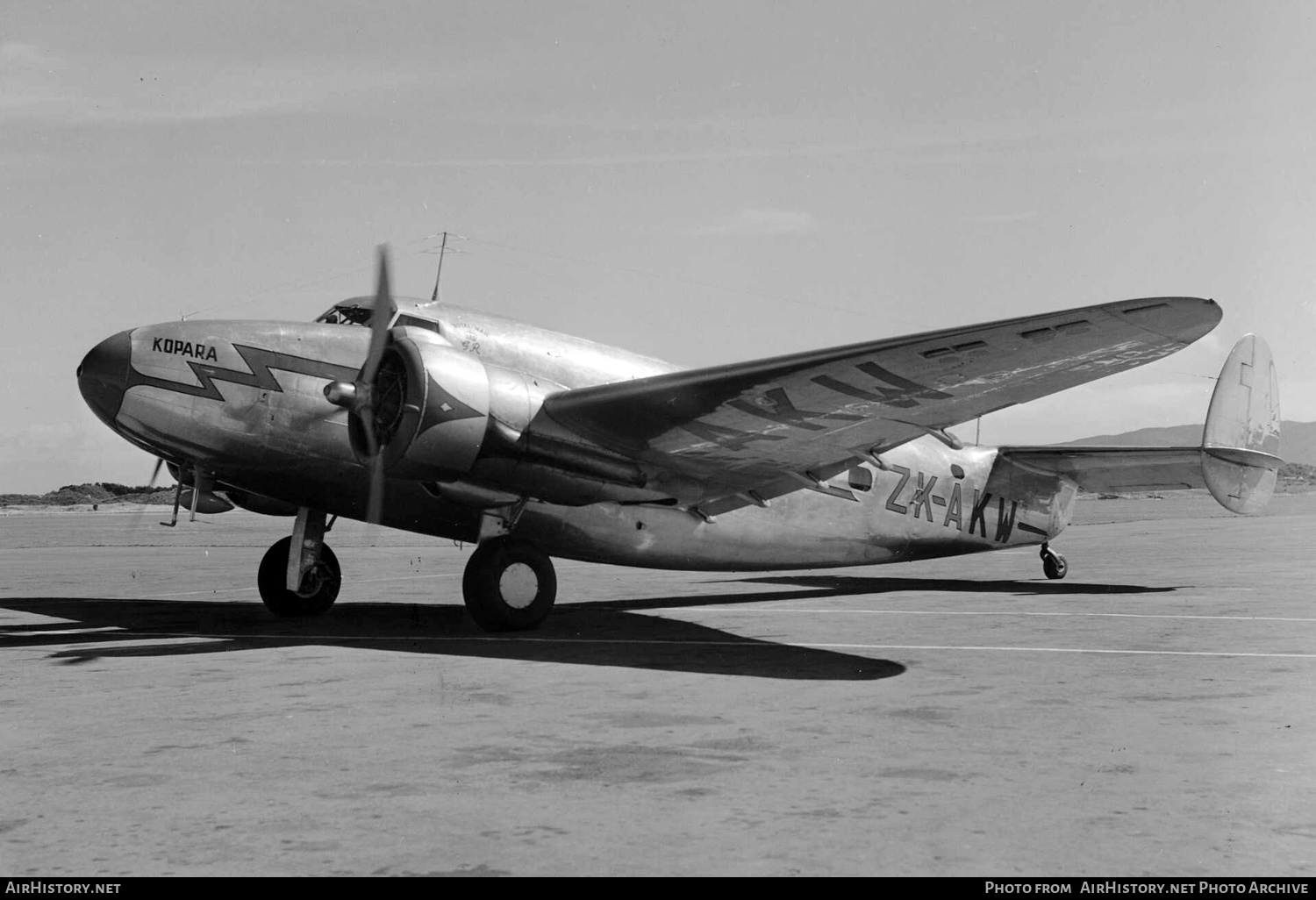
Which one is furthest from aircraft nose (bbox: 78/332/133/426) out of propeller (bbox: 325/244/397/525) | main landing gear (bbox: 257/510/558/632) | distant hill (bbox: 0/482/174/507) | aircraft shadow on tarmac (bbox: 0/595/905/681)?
distant hill (bbox: 0/482/174/507)

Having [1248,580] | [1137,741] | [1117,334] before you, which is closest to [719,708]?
[1137,741]

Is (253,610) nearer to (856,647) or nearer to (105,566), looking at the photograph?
(856,647)

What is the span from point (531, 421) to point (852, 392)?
2.84 meters

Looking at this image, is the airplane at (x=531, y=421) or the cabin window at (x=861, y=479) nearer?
the airplane at (x=531, y=421)

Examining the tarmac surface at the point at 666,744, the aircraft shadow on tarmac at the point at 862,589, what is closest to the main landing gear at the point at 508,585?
the tarmac surface at the point at 666,744

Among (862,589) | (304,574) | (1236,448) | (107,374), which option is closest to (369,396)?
(107,374)

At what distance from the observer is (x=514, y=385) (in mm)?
10289

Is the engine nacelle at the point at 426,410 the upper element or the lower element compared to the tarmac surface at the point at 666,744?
upper

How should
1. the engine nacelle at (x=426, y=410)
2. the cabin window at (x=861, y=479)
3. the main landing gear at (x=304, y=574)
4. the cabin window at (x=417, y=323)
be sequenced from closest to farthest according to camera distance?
the engine nacelle at (x=426, y=410)
the cabin window at (x=417, y=323)
the main landing gear at (x=304, y=574)
the cabin window at (x=861, y=479)

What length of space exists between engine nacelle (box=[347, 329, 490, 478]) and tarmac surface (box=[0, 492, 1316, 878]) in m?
1.63

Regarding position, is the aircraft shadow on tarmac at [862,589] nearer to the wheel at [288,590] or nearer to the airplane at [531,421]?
the airplane at [531,421]

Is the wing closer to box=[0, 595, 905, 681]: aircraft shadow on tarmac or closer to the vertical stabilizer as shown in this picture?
box=[0, 595, 905, 681]: aircraft shadow on tarmac

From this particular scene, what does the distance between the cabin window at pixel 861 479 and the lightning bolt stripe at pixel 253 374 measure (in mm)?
6354

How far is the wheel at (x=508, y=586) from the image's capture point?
35.3ft
